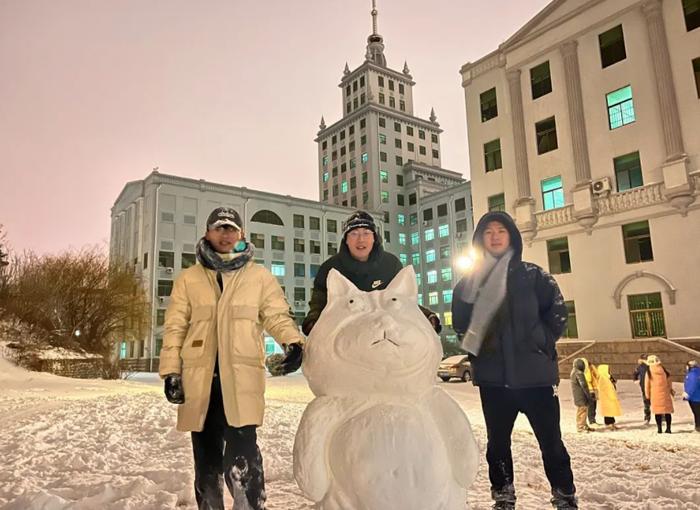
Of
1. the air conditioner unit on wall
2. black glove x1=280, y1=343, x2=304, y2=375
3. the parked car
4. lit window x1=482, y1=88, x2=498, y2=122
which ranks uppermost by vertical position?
lit window x1=482, y1=88, x2=498, y2=122

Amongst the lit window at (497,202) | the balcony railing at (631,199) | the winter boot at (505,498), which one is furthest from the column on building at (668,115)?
the winter boot at (505,498)

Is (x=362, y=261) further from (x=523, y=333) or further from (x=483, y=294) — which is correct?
(x=523, y=333)

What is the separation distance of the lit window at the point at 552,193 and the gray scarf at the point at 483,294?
18626 millimetres

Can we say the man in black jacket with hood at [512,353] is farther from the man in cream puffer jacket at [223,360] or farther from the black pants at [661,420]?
the black pants at [661,420]

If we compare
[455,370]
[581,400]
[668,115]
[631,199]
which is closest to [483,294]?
[581,400]

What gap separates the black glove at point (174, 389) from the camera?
3021 mm

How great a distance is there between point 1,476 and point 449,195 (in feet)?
162

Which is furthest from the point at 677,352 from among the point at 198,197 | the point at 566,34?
the point at 198,197

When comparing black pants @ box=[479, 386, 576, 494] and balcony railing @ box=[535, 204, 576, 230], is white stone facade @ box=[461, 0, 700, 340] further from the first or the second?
black pants @ box=[479, 386, 576, 494]

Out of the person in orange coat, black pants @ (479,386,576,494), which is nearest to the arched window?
the person in orange coat

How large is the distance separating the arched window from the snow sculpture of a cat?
137 ft

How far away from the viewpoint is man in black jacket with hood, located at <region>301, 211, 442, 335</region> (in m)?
3.43

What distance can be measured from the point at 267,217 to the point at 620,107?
31.1 m

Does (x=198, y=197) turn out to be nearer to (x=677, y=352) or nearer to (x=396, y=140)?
(x=396, y=140)
